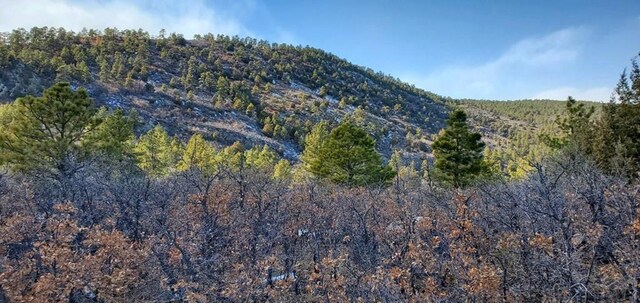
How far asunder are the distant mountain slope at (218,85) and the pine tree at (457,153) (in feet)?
160

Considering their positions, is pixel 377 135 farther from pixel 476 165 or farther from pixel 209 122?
pixel 476 165

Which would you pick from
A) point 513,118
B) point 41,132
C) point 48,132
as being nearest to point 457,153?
point 48,132

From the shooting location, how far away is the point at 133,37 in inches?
4508

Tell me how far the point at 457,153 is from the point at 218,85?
76.0 m

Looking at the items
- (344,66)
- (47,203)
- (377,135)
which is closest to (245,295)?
(47,203)

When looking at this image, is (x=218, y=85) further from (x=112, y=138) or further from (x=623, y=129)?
(x=623, y=129)

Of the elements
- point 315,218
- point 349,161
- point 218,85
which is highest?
point 218,85

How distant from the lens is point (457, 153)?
90.5ft

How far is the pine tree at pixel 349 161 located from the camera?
29.5 m

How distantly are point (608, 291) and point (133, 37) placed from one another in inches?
4892

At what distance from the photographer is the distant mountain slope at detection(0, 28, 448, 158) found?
73.4 metres

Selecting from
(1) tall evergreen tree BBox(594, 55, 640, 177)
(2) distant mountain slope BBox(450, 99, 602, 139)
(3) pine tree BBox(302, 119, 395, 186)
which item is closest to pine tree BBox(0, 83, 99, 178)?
(3) pine tree BBox(302, 119, 395, 186)

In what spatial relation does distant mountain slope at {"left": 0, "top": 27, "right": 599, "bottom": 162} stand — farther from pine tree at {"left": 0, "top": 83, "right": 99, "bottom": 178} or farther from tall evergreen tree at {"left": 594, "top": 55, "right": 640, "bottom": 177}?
tall evergreen tree at {"left": 594, "top": 55, "right": 640, "bottom": 177}

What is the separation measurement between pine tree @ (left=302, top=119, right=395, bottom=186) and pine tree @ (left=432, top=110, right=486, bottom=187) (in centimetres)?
423
